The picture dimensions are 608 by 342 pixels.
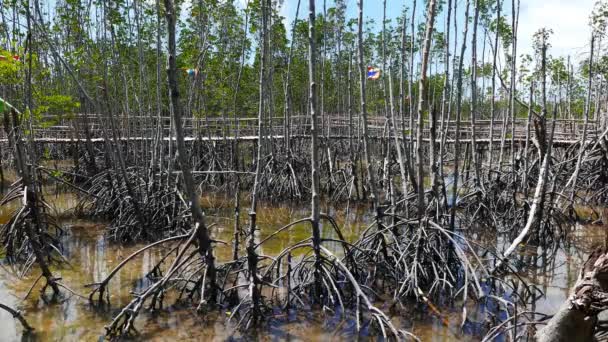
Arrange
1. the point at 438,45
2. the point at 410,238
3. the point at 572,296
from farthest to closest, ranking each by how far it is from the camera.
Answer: the point at 438,45
the point at 410,238
the point at 572,296

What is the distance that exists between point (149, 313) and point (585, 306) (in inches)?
164

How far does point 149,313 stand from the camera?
511 centimetres

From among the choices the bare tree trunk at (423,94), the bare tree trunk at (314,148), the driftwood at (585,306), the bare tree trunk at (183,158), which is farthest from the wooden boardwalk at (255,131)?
the driftwood at (585,306)

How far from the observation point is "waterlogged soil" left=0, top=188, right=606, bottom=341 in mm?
4754

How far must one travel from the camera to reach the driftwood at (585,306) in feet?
8.10

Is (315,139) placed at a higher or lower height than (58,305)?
higher

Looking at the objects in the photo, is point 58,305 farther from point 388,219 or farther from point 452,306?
point 388,219

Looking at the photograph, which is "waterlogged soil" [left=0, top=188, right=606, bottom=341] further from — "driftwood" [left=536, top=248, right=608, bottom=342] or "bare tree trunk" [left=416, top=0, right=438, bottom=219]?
"driftwood" [left=536, top=248, right=608, bottom=342]

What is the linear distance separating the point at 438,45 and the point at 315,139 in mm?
19767

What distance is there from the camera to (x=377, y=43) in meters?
23.4

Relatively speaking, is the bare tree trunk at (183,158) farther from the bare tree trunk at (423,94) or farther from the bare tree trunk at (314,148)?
the bare tree trunk at (423,94)

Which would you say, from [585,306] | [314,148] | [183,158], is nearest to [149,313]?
[183,158]

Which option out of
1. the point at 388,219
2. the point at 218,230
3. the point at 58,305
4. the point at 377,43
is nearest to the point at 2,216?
the point at 218,230

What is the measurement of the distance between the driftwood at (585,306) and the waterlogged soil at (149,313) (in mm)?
2247
